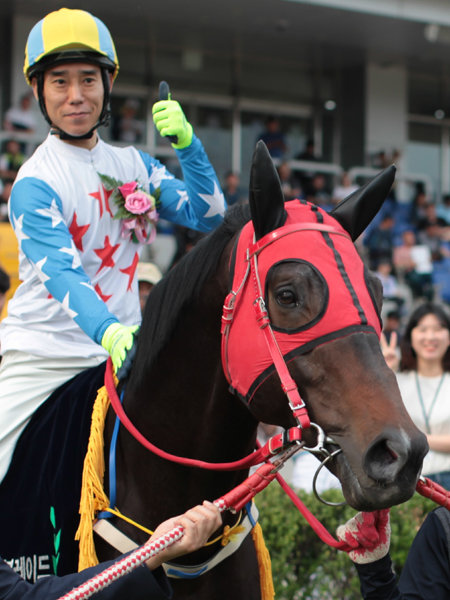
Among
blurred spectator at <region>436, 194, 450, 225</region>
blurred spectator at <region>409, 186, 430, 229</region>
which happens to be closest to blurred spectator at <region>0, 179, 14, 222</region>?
blurred spectator at <region>409, 186, 430, 229</region>

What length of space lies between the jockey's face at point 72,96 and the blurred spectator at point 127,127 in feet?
32.1

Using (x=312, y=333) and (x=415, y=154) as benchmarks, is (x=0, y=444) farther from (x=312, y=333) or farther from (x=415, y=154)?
(x=415, y=154)

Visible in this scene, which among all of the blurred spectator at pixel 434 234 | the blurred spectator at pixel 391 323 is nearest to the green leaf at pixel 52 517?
the blurred spectator at pixel 391 323

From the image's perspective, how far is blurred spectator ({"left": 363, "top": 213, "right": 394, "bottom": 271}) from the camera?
1169 cm

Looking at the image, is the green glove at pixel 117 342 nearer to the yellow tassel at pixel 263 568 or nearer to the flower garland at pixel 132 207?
the flower garland at pixel 132 207

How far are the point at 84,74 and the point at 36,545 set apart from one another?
5.49ft

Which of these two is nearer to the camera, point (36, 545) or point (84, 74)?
point (36, 545)

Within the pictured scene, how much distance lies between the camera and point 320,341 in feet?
6.42

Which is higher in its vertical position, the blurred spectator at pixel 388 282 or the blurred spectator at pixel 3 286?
the blurred spectator at pixel 388 282

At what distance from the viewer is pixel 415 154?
1689 cm

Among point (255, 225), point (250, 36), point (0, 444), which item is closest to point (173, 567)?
point (0, 444)

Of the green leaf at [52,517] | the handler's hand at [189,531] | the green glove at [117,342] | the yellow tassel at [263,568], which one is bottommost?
the yellow tassel at [263,568]

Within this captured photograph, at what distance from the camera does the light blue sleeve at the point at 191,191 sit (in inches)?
116

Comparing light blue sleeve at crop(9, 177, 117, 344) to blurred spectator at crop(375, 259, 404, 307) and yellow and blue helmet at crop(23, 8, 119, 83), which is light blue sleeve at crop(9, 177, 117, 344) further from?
blurred spectator at crop(375, 259, 404, 307)
